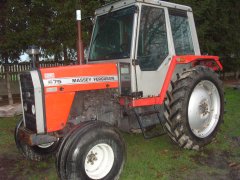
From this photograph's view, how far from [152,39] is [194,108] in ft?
4.42

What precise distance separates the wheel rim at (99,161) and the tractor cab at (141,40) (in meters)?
0.98

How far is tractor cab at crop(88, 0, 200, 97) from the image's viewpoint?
450cm

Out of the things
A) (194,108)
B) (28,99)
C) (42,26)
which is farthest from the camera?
(42,26)

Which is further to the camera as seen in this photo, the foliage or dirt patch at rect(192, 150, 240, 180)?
the foliage

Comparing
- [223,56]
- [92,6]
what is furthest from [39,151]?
[223,56]

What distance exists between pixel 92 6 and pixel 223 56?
30.5 feet

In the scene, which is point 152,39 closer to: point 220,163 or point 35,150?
point 220,163

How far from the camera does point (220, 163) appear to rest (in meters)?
4.59

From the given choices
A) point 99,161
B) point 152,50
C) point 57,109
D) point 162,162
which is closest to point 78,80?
point 57,109

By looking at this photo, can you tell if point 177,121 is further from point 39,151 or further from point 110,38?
point 39,151

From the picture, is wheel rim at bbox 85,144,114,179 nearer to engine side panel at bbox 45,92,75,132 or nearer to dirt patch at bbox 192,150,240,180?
engine side panel at bbox 45,92,75,132

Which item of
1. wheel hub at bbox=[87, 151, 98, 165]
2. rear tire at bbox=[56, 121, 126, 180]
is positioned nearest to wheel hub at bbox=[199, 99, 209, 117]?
rear tire at bbox=[56, 121, 126, 180]

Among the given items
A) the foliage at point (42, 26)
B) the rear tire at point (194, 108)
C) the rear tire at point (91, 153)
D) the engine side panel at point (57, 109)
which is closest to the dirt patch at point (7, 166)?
the engine side panel at point (57, 109)

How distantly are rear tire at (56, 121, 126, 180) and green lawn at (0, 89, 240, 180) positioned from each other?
0.35 m
